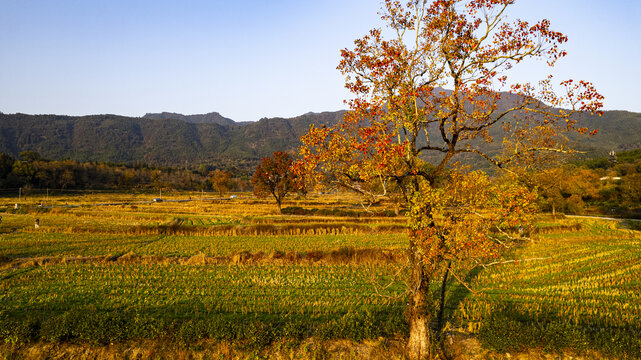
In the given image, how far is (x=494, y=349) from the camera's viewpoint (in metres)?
11.0

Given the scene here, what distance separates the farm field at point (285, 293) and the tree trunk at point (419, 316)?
2.23ft

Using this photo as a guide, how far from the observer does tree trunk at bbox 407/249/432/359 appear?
10.9 m

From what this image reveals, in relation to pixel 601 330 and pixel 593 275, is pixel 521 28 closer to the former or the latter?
pixel 601 330

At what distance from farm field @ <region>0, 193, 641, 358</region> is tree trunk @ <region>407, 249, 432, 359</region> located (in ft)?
2.23

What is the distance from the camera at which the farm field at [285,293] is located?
11680mm

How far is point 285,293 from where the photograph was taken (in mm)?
16609

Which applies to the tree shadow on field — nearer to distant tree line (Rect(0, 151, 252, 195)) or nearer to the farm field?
the farm field

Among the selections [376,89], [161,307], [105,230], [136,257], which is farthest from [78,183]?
[376,89]

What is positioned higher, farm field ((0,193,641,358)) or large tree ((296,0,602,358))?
large tree ((296,0,602,358))

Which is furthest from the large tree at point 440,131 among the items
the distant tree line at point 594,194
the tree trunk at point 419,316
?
the distant tree line at point 594,194

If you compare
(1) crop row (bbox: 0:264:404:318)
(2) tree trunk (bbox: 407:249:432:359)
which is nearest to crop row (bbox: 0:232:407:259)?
(1) crop row (bbox: 0:264:404:318)

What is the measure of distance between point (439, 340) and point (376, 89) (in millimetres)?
9030

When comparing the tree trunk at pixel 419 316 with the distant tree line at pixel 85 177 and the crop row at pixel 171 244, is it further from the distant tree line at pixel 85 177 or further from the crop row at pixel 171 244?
the distant tree line at pixel 85 177

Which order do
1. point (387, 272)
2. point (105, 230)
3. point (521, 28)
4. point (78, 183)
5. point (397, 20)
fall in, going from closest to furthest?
point (521, 28) → point (397, 20) → point (387, 272) → point (105, 230) → point (78, 183)
